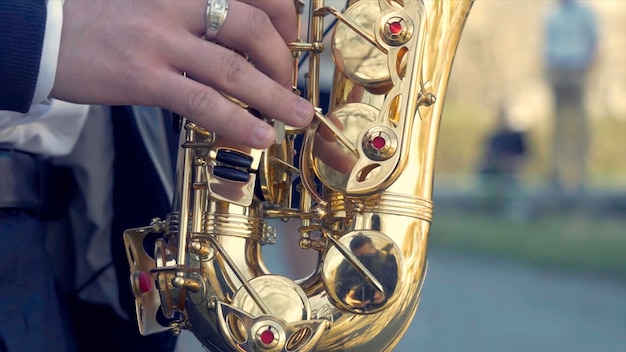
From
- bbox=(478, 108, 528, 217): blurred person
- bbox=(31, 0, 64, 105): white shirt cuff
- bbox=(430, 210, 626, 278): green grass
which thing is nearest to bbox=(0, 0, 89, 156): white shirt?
bbox=(31, 0, 64, 105): white shirt cuff

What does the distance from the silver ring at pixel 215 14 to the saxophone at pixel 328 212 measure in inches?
5.9

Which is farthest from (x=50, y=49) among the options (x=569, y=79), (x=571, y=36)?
(x=569, y=79)

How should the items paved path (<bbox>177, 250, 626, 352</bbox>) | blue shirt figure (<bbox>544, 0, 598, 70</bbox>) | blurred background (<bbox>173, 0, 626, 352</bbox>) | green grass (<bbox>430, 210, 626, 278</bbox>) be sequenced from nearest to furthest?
paved path (<bbox>177, 250, 626, 352</bbox>)
blurred background (<bbox>173, 0, 626, 352</bbox>)
green grass (<bbox>430, 210, 626, 278</bbox>)
blue shirt figure (<bbox>544, 0, 598, 70</bbox>)

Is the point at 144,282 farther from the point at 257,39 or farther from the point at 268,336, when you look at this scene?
the point at 257,39

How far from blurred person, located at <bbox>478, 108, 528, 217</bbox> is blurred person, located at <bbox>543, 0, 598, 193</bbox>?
1.05ft

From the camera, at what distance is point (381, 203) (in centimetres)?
112

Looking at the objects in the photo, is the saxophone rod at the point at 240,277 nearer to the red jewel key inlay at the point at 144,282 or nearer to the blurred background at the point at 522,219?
the red jewel key inlay at the point at 144,282

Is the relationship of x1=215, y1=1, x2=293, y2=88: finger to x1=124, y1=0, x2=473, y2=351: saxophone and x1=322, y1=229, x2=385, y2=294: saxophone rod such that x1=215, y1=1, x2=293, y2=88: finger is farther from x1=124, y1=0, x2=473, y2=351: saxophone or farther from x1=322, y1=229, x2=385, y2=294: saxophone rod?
x1=322, y1=229, x2=385, y2=294: saxophone rod

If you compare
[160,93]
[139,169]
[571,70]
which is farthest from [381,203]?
[571,70]

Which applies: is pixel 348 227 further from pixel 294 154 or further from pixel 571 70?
pixel 571 70

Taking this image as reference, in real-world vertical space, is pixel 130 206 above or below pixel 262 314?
above

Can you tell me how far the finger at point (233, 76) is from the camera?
39.2 inches

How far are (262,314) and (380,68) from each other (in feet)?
1.10

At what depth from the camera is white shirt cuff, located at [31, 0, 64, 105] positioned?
38.7 inches
